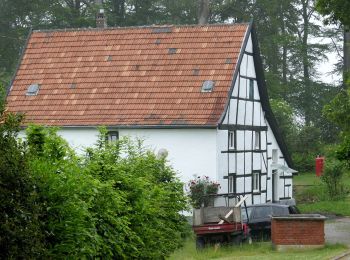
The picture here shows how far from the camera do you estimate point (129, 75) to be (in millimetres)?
41219

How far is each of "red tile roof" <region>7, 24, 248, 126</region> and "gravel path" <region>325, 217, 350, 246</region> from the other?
6009 mm

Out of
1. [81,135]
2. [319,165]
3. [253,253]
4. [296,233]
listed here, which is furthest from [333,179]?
[253,253]

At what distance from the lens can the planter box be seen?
28.6 meters

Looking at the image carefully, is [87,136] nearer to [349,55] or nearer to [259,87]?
[259,87]

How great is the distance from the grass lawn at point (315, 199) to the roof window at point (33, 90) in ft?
41.0

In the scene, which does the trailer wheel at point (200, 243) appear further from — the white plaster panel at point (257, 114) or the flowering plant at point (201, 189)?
the white plaster panel at point (257, 114)

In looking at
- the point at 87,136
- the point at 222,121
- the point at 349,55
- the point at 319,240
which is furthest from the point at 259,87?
the point at 349,55

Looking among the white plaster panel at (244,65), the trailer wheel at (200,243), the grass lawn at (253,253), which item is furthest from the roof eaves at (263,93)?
the trailer wheel at (200,243)

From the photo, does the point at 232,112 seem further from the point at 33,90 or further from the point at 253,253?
the point at 253,253

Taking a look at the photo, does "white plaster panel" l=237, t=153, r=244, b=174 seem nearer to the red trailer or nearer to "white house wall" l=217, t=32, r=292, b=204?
"white house wall" l=217, t=32, r=292, b=204

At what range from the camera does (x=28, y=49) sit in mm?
43875

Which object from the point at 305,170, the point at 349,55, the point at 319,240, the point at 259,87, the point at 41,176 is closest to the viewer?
the point at 41,176

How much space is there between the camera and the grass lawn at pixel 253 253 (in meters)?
25.8

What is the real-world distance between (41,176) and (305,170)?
48927mm
